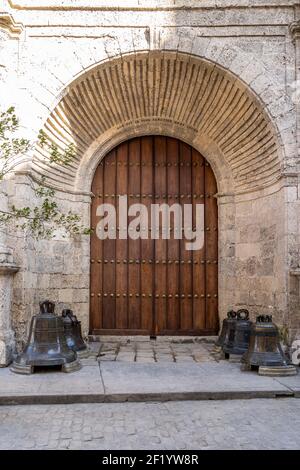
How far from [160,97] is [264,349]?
3.48 m

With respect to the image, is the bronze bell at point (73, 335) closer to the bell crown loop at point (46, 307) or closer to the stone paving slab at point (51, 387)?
the bell crown loop at point (46, 307)

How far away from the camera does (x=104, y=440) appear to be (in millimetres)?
2969

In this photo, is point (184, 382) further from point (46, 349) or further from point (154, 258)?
point (154, 258)

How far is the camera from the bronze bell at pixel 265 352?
4531mm

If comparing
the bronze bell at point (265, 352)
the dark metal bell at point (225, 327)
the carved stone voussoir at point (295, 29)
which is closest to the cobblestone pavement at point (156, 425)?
the bronze bell at point (265, 352)

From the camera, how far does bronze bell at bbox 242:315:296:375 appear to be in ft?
14.9

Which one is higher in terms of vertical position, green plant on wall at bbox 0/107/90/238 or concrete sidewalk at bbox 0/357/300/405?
green plant on wall at bbox 0/107/90/238

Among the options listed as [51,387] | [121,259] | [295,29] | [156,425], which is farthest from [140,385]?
[295,29]

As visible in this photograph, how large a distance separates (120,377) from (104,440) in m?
1.41

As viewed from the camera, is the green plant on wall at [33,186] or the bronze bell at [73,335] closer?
the green plant on wall at [33,186]

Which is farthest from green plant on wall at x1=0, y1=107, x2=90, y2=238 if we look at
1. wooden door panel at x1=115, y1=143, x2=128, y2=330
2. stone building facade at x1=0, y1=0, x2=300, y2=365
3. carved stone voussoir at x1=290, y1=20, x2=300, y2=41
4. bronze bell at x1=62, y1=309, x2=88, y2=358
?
carved stone voussoir at x1=290, y1=20, x2=300, y2=41

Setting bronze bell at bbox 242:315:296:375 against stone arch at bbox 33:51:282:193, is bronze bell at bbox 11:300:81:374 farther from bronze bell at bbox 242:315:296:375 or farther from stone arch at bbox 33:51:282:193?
stone arch at bbox 33:51:282:193

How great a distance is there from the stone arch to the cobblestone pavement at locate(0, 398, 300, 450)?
9.62 feet

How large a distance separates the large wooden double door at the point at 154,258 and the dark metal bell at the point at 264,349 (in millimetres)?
1826
